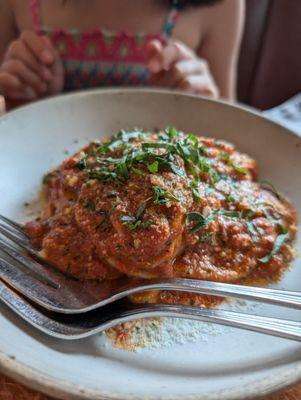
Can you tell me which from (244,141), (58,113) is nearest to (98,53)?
(58,113)

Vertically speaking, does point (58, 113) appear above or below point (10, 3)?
below

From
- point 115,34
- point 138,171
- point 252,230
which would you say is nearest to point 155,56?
point 115,34

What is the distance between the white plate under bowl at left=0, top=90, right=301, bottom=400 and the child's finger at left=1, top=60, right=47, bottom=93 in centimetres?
22

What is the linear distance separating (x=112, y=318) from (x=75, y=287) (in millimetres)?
138

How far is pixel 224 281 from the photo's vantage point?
0.97 metres

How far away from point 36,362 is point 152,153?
0.56 m

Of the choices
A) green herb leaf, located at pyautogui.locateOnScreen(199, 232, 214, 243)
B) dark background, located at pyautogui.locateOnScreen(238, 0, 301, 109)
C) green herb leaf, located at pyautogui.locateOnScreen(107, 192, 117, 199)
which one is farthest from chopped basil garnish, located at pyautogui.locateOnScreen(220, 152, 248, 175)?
dark background, located at pyautogui.locateOnScreen(238, 0, 301, 109)

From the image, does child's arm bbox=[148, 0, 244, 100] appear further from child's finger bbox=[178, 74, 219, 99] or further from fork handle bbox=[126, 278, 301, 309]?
fork handle bbox=[126, 278, 301, 309]

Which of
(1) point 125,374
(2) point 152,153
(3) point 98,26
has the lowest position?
(1) point 125,374

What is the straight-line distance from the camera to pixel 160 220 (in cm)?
92

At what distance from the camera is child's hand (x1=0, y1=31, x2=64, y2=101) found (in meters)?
1.50

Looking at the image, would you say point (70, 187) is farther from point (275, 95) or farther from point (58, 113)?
point (275, 95)

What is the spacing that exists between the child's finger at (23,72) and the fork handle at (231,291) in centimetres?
101

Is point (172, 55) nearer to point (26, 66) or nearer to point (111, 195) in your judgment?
point (26, 66)
